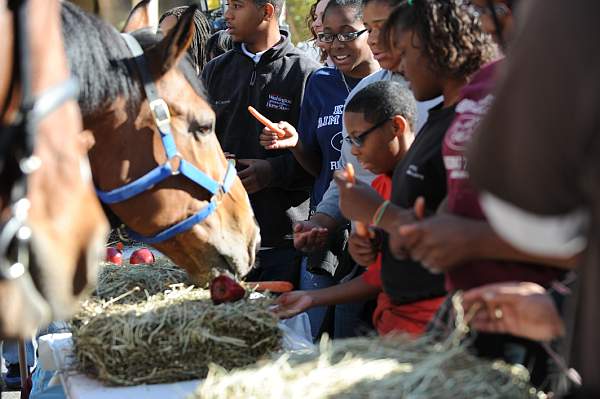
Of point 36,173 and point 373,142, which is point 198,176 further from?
point 36,173

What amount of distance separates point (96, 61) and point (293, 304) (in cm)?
109

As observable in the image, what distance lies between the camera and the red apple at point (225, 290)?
2.86m

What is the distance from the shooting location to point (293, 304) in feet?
9.66

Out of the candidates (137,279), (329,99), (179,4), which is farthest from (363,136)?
(179,4)

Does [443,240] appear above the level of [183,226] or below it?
above

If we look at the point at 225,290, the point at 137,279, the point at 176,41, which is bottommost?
the point at 137,279

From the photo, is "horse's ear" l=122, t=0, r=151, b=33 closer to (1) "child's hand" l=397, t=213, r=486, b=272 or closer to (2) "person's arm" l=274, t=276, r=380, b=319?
(2) "person's arm" l=274, t=276, r=380, b=319

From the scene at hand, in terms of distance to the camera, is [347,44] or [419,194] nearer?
[419,194]

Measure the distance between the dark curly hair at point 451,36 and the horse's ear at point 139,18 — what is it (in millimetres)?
1446

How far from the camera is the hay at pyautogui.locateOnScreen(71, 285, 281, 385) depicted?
8.64ft

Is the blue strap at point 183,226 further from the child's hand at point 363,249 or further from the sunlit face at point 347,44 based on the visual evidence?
the sunlit face at point 347,44

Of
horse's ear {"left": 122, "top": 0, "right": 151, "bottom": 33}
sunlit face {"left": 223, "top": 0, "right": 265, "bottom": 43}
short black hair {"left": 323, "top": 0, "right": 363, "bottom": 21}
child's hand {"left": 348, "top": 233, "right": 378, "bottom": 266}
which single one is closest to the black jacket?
sunlit face {"left": 223, "top": 0, "right": 265, "bottom": 43}

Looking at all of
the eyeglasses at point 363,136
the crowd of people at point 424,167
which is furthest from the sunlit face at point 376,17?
the eyeglasses at point 363,136

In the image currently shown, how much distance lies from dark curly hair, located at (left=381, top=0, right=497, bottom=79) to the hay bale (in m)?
0.96
